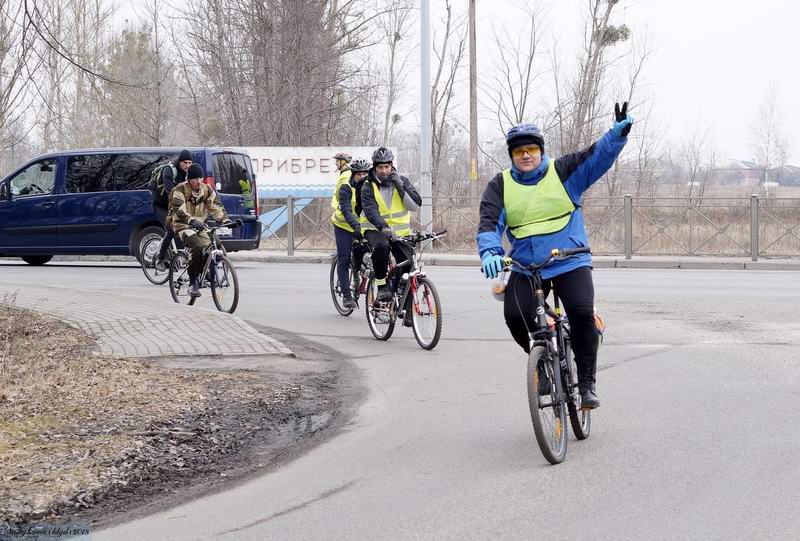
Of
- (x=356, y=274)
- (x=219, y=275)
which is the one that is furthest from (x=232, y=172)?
(x=356, y=274)

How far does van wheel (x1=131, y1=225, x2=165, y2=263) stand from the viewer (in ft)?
62.6

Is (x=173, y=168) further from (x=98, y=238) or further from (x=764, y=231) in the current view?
(x=764, y=231)

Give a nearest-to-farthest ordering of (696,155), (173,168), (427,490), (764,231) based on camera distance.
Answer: (427,490) → (173,168) → (764,231) → (696,155)

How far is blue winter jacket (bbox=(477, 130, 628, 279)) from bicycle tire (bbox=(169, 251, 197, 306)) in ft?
26.4

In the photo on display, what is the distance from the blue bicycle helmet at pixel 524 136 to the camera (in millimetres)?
6191

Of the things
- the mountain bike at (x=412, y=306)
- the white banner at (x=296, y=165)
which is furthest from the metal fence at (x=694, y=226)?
the mountain bike at (x=412, y=306)

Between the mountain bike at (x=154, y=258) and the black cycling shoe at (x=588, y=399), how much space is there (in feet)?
27.3

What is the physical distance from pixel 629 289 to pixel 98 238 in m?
9.29

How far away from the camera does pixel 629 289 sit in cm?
1598

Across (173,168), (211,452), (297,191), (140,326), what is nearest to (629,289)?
→ (173,168)

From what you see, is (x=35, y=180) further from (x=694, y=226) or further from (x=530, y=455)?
(x=530, y=455)

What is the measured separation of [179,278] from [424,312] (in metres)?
4.48

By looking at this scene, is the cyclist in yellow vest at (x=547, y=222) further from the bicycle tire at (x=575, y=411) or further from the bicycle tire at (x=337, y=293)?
the bicycle tire at (x=337, y=293)

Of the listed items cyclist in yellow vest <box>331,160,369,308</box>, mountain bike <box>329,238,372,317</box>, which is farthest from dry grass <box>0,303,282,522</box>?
mountain bike <box>329,238,372,317</box>
